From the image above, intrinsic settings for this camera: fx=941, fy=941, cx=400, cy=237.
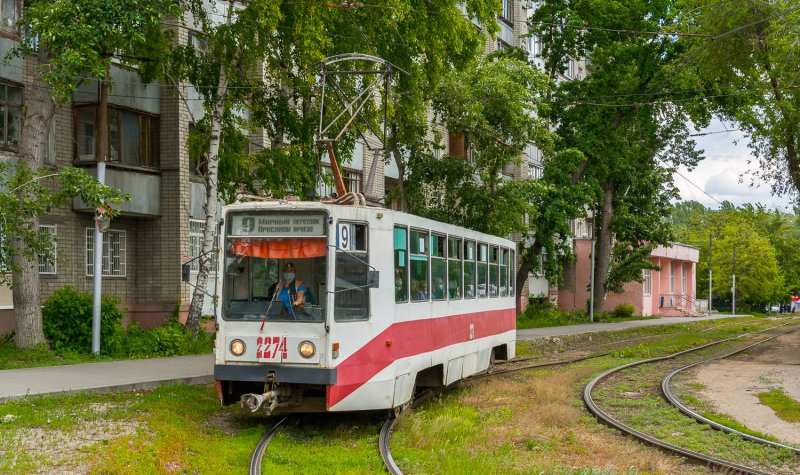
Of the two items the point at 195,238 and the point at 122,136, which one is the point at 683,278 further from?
the point at 122,136

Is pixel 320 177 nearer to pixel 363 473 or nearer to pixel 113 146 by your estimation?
pixel 113 146

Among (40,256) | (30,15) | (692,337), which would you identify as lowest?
(692,337)

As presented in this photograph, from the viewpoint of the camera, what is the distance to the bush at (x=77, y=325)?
794 inches

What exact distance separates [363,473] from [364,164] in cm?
2609

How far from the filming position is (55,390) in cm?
1402

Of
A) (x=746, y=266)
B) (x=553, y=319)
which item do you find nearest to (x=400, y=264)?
(x=553, y=319)

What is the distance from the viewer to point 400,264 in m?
12.6

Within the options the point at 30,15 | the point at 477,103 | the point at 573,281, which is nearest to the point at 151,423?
the point at 30,15

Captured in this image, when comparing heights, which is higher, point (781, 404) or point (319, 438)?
point (319, 438)

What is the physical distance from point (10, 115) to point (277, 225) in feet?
41.7

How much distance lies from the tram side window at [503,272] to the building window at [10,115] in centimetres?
1153

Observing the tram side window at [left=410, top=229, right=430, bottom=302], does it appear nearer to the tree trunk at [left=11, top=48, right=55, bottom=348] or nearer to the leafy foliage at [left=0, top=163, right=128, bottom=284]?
the leafy foliage at [left=0, top=163, right=128, bottom=284]

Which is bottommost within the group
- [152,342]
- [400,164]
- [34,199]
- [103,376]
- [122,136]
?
[103,376]

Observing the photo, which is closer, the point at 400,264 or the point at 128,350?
the point at 400,264
